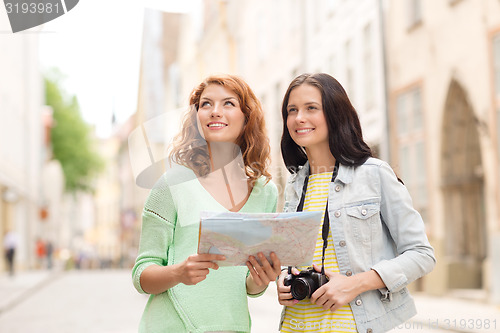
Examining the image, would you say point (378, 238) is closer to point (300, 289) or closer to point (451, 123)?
point (300, 289)

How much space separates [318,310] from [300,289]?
0.13m

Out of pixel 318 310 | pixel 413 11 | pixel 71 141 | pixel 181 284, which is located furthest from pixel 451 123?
pixel 71 141

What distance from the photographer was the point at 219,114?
2.85 meters

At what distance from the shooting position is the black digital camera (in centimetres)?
260

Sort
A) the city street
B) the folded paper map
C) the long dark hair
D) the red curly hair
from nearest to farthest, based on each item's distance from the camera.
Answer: the folded paper map, the long dark hair, the red curly hair, the city street

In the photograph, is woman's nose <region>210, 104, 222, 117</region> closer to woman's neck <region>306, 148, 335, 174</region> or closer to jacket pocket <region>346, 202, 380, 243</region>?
woman's neck <region>306, 148, 335, 174</region>

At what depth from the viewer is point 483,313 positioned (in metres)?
10.1

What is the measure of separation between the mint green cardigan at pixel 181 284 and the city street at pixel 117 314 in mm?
4433

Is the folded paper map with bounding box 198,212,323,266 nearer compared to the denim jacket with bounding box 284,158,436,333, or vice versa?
the folded paper map with bounding box 198,212,323,266

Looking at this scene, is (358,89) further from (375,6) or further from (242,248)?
(242,248)

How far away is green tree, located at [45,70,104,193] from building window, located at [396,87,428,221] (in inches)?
1222

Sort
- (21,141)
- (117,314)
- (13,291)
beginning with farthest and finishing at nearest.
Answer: (21,141)
(13,291)
(117,314)

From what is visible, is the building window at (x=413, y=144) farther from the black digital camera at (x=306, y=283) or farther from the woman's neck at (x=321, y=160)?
the black digital camera at (x=306, y=283)

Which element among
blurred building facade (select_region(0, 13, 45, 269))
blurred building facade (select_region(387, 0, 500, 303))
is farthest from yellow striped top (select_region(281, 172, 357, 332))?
blurred building facade (select_region(0, 13, 45, 269))
